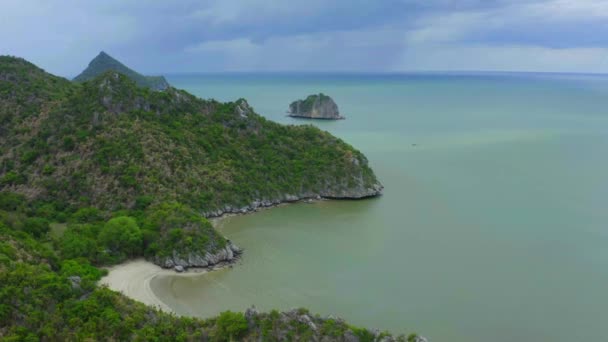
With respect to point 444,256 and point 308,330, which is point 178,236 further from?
point 444,256

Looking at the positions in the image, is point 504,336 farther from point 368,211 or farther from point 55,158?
point 55,158

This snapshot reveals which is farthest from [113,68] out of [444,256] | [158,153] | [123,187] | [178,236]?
[444,256]

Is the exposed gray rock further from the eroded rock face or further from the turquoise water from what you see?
the eroded rock face

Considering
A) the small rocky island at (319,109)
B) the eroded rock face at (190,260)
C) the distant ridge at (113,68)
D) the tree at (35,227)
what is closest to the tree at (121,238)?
the eroded rock face at (190,260)

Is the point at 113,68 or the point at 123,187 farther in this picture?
the point at 113,68

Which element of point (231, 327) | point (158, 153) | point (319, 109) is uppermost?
point (319, 109)

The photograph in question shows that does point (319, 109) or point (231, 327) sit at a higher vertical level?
point (319, 109)

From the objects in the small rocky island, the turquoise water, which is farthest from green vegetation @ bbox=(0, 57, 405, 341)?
the small rocky island
